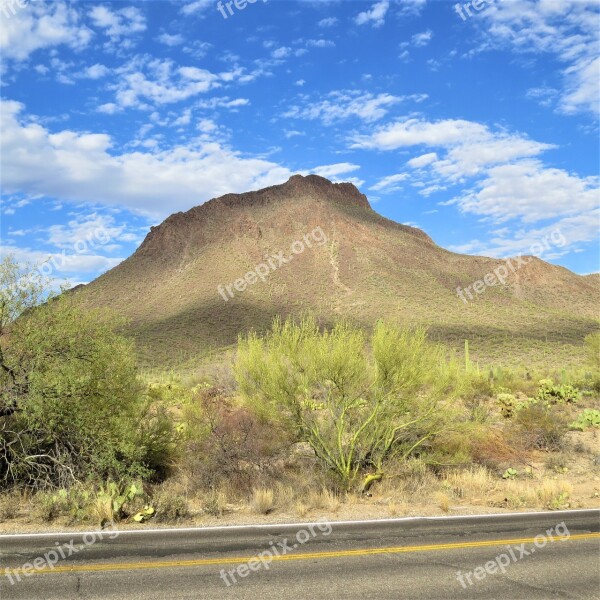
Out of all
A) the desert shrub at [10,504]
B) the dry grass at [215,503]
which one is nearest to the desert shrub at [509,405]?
the dry grass at [215,503]

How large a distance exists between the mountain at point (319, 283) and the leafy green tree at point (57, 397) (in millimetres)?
33724

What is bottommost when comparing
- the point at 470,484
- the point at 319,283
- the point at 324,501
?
the point at 470,484

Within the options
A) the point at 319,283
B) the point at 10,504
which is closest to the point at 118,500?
the point at 10,504

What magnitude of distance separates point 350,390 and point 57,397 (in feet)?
20.8

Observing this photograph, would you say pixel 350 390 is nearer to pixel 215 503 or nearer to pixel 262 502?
pixel 262 502

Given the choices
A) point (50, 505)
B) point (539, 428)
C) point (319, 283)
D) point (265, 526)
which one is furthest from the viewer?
point (319, 283)

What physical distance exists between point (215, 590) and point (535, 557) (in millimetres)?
4328

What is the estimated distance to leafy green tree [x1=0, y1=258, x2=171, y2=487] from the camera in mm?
10641

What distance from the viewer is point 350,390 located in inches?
504

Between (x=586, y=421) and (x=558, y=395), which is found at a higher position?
(x=558, y=395)

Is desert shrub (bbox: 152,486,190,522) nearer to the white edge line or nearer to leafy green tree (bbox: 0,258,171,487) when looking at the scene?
the white edge line

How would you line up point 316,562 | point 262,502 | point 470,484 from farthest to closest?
point 470,484, point 262,502, point 316,562

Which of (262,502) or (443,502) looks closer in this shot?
(262,502)

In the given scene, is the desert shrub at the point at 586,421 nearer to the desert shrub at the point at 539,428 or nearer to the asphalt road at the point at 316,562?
the desert shrub at the point at 539,428
